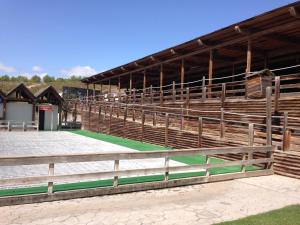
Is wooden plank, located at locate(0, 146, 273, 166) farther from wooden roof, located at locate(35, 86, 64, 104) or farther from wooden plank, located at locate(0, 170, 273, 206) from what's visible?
wooden roof, located at locate(35, 86, 64, 104)

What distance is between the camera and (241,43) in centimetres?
1955

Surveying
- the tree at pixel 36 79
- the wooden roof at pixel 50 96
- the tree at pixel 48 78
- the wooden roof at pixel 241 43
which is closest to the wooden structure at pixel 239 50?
the wooden roof at pixel 241 43

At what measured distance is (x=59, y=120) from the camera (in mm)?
35906

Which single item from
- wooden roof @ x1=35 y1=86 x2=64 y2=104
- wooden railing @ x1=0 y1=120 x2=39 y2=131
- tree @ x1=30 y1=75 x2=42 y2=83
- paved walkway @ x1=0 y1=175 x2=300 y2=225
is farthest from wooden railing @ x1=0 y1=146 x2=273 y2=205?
tree @ x1=30 y1=75 x2=42 y2=83

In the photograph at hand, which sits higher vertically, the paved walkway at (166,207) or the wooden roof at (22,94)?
the wooden roof at (22,94)

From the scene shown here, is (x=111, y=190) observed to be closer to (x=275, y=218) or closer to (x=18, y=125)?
(x=275, y=218)

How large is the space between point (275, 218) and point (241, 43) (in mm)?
14591

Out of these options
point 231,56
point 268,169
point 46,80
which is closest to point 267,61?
point 231,56

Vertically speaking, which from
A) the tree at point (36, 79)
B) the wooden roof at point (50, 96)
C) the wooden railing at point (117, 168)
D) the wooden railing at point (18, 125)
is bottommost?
the wooden railing at point (18, 125)

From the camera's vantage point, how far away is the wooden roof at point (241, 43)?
611 inches

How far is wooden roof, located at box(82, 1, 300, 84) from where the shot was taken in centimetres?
1552

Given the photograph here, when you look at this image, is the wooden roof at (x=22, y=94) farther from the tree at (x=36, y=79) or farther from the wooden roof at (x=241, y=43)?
the tree at (x=36, y=79)

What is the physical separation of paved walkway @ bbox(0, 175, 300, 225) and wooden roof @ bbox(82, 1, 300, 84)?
8.59 m

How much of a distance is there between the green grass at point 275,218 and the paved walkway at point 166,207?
1.11 ft
